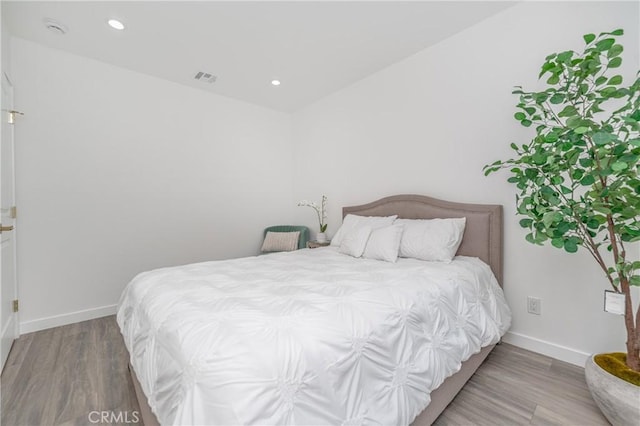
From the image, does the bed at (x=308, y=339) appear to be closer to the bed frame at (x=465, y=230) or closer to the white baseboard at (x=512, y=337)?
the bed frame at (x=465, y=230)

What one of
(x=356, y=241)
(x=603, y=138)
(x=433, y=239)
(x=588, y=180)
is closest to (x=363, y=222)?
(x=356, y=241)

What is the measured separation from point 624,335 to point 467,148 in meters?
1.67

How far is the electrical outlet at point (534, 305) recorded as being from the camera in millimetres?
2120

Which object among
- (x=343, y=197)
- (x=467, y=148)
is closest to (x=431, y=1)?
(x=467, y=148)

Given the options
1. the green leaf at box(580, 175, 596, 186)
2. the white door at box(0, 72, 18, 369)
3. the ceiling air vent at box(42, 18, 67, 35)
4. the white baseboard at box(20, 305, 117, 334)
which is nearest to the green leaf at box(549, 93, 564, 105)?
the green leaf at box(580, 175, 596, 186)

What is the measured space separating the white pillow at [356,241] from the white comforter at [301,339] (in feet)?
1.98

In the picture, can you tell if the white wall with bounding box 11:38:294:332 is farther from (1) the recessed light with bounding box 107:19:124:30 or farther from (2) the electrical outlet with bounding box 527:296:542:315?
(2) the electrical outlet with bounding box 527:296:542:315

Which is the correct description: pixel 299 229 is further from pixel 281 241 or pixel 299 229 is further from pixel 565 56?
pixel 565 56

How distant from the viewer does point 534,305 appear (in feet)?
7.03

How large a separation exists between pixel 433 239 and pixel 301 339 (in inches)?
64.5

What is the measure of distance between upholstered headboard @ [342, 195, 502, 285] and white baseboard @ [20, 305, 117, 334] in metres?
3.38

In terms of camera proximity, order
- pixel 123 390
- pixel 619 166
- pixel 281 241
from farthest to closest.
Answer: pixel 281 241
pixel 123 390
pixel 619 166

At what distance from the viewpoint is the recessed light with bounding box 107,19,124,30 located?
233 cm

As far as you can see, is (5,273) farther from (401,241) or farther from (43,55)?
(401,241)
